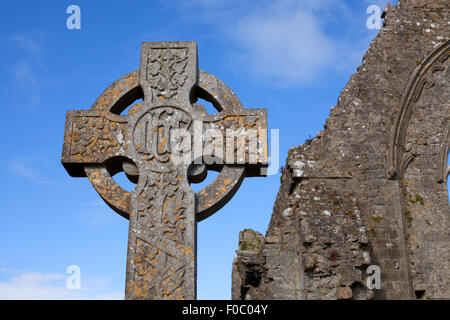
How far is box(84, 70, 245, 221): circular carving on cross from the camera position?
4.09 meters

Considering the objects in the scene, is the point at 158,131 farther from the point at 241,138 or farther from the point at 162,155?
the point at 241,138

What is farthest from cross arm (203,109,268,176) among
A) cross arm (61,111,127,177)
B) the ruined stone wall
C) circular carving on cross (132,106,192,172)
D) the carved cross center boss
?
the ruined stone wall

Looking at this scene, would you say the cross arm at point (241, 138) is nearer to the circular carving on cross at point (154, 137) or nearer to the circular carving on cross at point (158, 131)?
the circular carving on cross at point (154, 137)

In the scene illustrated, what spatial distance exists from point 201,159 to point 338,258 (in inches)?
97.7

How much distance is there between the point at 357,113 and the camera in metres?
7.59

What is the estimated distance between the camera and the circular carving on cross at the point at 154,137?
4.09 meters

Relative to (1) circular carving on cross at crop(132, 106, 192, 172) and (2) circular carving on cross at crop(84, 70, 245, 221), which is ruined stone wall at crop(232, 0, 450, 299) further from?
(1) circular carving on cross at crop(132, 106, 192, 172)

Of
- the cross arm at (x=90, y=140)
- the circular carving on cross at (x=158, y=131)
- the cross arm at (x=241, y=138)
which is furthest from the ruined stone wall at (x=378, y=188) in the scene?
the cross arm at (x=90, y=140)

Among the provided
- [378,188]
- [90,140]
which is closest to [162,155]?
[90,140]

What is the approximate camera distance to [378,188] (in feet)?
23.4

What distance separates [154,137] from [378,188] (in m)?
4.08

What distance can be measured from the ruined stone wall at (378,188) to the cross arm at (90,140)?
2692 millimetres

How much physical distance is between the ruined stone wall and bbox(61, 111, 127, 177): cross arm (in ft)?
8.83
